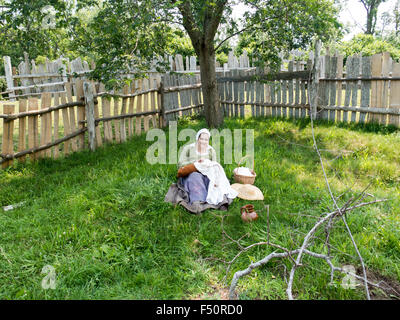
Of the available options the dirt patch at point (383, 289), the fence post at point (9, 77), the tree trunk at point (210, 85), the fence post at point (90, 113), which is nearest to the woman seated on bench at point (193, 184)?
the dirt patch at point (383, 289)

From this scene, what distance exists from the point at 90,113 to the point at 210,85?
2.85 meters

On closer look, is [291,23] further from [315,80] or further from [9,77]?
[9,77]

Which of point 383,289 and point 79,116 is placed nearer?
point 383,289

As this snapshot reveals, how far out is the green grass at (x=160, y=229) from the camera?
2871mm

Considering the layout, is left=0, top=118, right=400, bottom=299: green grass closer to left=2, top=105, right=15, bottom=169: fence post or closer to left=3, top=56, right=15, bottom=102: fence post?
left=2, top=105, right=15, bottom=169: fence post

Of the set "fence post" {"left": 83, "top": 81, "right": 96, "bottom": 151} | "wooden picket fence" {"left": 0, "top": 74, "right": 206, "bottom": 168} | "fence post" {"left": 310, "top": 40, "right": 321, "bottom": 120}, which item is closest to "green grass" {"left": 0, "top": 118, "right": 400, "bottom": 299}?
"wooden picket fence" {"left": 0, "top": 74, "right": 206, "bottom": 168}

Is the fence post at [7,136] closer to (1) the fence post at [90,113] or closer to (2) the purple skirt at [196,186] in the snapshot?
(1) the fence post at [90,113]

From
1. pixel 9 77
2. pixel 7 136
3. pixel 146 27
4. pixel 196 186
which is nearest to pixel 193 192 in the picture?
pixel 196 186

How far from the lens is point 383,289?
2684 millimetres

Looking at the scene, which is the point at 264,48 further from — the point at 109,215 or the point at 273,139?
the point at 109,215

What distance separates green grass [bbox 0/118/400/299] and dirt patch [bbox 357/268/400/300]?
0.06 m
